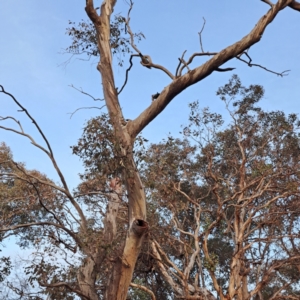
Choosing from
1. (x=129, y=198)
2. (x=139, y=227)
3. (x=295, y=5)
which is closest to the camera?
(x=139, y=227)

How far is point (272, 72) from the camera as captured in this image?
5906 mm

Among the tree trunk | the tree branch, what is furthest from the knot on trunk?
the tree branch

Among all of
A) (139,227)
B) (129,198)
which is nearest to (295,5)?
(129,198)

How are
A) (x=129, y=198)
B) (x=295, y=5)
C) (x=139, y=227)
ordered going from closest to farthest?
(x=139, y=227) → (x=129, y=198) → (x=295, y=5)

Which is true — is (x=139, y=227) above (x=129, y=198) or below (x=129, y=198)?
below

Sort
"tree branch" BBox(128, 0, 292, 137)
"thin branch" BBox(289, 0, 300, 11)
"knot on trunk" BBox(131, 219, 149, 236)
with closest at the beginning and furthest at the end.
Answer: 1. "knot on trunk" BBox(131, 219, 149, 236)
2. "tree branch" BBox(128, 0, 292, 137)
3. "thin branch" BBox(289, 0, 300, 11)

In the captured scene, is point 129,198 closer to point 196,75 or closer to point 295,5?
point 196,75

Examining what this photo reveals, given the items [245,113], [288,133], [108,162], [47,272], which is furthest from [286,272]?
[108,162]

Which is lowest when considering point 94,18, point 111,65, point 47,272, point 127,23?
→ point 47,272

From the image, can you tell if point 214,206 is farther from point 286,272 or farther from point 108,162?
point 108,162

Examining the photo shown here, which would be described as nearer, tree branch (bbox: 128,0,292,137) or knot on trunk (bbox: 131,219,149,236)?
knot on trunk (bbox: 131,219,149,236)

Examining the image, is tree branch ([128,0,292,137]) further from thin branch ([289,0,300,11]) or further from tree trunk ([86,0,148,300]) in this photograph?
thin branch ([289,0,300,11])

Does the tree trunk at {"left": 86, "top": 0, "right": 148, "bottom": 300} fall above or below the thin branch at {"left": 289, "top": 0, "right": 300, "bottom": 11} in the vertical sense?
below

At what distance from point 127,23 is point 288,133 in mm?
7196
